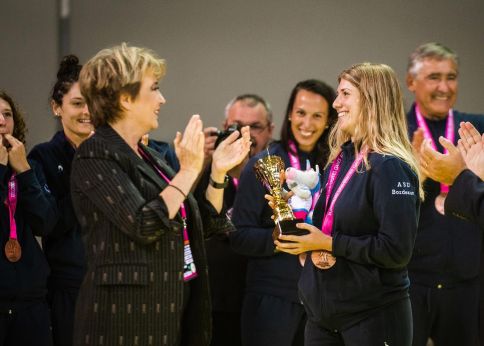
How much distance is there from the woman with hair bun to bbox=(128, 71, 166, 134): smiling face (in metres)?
0.97

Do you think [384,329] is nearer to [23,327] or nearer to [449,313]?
[449,313]

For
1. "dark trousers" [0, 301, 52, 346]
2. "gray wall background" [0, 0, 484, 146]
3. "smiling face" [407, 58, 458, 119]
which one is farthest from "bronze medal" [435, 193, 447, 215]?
"dark trousers" [0, 301, 52, 346]

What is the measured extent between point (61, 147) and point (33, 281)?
665mm

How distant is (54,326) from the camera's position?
10.8 ft

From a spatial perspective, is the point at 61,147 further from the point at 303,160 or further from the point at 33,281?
the point at 303,160

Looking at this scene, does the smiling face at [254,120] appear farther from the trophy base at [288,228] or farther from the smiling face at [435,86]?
the trophy base at [288,228]

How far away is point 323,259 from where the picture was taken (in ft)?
8.89

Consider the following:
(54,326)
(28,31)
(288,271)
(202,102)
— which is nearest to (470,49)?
(202,102)

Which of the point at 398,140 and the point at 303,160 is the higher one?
the point at 398,140

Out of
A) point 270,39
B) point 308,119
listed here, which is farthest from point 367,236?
point 270,39

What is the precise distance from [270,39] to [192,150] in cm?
302

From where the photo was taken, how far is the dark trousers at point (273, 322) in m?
3.49

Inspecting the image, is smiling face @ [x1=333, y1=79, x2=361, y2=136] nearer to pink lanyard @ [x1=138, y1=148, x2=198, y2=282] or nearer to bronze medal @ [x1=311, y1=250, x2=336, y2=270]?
bronze medal @ [x1=311, y1=250, x2=336, y2=270]

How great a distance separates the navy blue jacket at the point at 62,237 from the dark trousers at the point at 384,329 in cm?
121
